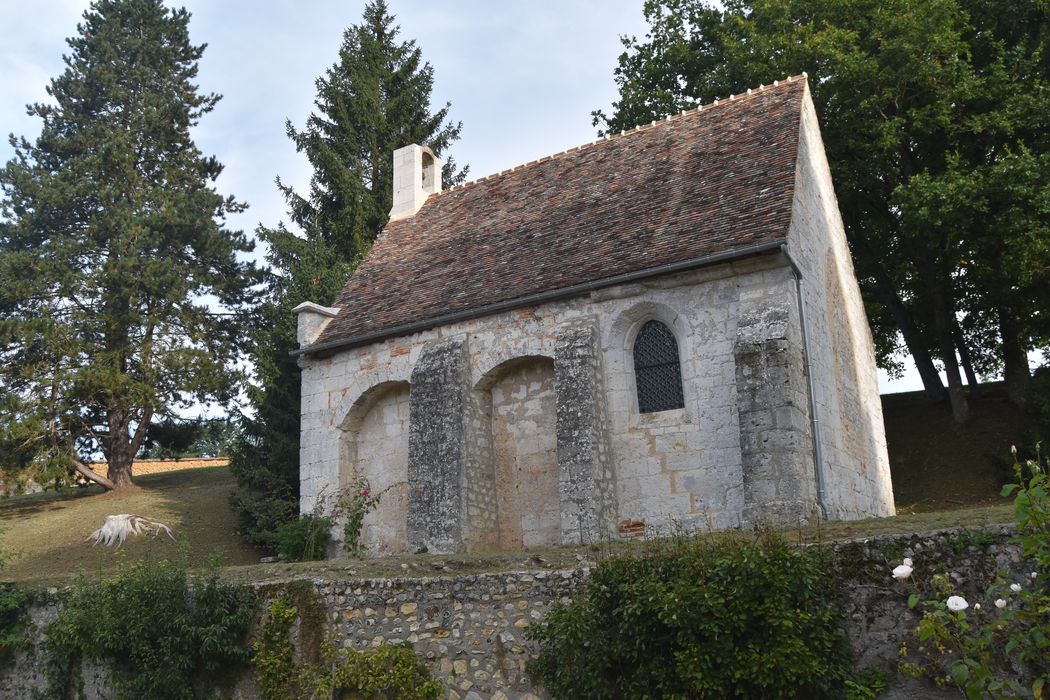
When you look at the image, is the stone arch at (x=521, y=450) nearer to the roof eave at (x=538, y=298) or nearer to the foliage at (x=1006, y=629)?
the roof eave at (x=538, y=298)

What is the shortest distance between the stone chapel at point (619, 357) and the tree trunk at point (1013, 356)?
22.0 ft

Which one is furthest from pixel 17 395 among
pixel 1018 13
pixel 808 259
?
pixel 1018 13

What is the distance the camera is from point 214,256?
29719mm

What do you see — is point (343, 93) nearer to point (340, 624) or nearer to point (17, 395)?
point (17, 395)

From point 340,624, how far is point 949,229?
16.0 metres

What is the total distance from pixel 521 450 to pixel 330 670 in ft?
20.6

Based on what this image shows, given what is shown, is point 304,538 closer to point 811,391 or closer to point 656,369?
point 656,369

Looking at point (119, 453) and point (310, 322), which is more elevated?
point (310, 322)

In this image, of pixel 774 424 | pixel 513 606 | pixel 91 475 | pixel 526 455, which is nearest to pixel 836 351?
pixel 774 424

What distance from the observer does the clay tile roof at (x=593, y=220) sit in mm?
13031

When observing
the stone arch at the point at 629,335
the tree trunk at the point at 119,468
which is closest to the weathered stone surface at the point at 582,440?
the stone arch at the point at 629,335

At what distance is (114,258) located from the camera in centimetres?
2772

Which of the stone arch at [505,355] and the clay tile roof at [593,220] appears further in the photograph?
the stone arch at [505,355]

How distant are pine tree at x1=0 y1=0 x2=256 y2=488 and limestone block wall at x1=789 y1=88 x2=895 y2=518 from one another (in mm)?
18983
